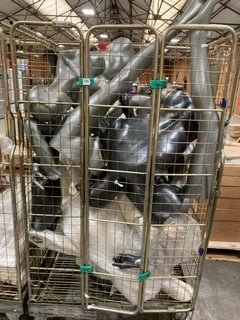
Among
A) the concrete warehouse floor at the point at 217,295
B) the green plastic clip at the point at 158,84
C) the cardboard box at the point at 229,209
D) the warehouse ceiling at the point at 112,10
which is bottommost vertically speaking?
the concrete warehouse floor at the point at 217,295

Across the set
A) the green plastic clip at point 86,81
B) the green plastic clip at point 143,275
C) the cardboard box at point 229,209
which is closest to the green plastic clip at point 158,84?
the green plastic clip at point 86,81

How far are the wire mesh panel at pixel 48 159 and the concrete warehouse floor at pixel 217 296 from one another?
1.27 feet

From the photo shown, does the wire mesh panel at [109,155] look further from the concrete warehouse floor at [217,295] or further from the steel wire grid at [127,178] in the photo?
the concrete warehouse floor at [217,295]

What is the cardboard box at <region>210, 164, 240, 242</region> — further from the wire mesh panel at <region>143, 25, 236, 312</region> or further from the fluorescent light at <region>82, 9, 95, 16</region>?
the fluorescent light at <region>82, 9, 95, 16</region>

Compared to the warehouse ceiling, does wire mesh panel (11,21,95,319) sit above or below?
below

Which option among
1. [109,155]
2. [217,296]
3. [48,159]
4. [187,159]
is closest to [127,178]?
[109,155]

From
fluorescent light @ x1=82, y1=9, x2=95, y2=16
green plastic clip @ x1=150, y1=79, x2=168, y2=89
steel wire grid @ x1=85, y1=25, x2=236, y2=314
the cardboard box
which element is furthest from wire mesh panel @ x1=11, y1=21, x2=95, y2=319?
fluorescent light @ x1=82, y1=9, x2=95, y2=16

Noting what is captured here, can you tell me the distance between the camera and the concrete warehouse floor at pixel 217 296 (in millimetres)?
1830

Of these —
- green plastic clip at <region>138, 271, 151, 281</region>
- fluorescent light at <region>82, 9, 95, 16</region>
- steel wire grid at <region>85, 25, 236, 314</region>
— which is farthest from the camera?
fluorescent light at <region>82, 9, 95, 16</region>

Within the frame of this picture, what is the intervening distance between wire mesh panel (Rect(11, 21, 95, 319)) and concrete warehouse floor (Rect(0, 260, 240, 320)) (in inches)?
15.2

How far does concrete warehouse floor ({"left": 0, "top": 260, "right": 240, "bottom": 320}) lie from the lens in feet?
6.00

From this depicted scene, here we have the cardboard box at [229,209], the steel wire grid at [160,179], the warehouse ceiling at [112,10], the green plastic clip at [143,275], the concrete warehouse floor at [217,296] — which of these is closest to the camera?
the steel wire grid at [160,179]

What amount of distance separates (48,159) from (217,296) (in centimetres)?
174

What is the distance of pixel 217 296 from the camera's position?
2014mm
